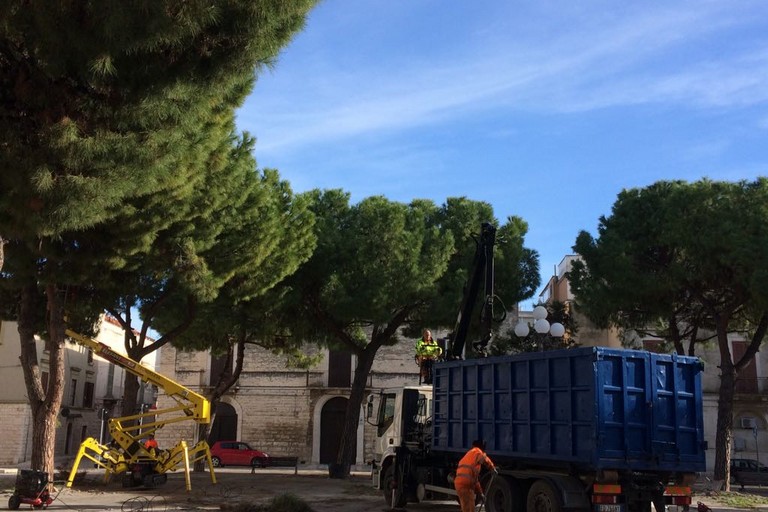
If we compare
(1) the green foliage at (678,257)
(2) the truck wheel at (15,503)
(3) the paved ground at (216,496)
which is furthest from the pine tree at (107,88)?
(1) the green foliage at (678,257)

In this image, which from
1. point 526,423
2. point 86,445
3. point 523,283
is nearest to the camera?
point 526,423

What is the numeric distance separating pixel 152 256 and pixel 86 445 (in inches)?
187

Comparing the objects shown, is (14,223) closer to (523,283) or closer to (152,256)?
(152,256)

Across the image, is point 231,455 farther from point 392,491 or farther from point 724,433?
point 724,433

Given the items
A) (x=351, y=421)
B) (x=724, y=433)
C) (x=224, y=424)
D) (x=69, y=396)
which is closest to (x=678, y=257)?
(x=724, y=433)

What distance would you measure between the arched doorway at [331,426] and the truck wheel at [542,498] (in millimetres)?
25224

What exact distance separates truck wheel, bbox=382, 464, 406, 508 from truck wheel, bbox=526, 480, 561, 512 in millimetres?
3662

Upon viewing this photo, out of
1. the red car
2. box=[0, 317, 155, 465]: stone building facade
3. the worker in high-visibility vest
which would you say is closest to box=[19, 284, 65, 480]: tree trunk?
the worker in high-visibility vest

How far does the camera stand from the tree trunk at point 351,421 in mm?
22156

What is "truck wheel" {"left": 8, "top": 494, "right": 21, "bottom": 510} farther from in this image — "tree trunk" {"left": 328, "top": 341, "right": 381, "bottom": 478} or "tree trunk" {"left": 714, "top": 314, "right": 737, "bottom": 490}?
"tree trunk" {"left": 714, "top": 314, "right": 737, "bottom": 490}

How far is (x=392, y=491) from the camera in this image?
14016mm

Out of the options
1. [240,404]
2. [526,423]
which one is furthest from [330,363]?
[526,423]

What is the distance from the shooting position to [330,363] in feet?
117

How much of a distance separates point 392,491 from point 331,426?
2169 cm
